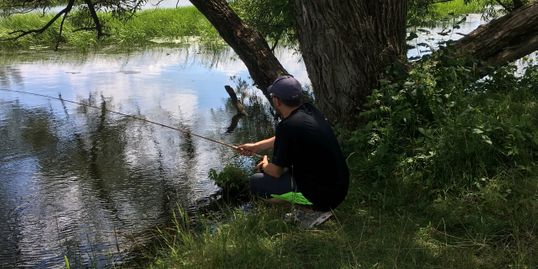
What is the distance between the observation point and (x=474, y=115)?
4.29 metres

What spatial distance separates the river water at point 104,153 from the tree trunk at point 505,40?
564 millimetres

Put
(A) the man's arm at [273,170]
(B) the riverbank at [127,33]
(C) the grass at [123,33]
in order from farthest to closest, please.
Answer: (C) the grass at [123,33] → (B) the riverbank at [127,33] → (A) the man's arm at [273,170]

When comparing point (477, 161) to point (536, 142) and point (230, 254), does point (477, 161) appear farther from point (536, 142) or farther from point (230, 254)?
point (230, 254)

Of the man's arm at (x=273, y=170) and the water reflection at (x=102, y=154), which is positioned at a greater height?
the man's arm at (x=273, y=170)

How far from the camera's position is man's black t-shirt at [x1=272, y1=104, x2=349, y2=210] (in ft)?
11.4

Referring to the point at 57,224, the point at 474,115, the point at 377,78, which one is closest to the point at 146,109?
the point at 57,224

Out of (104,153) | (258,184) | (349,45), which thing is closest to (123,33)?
(104,153)

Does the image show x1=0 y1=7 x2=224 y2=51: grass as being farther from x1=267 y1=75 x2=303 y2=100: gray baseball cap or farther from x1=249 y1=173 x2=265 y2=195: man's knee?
x1=267 y1=75 x2=303 y2=100: gray baseball cap

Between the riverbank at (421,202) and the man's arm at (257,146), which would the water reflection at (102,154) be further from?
the man's arm at (257,146)

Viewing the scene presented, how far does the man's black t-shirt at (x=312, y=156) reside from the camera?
346 centimetres

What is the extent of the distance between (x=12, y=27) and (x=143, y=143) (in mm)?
15344

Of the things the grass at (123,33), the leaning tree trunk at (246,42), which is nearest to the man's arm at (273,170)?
the leaning tree trunk at (246,42)

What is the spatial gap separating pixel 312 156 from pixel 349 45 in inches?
71.0

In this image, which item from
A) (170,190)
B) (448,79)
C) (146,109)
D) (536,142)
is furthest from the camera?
(146,109)
